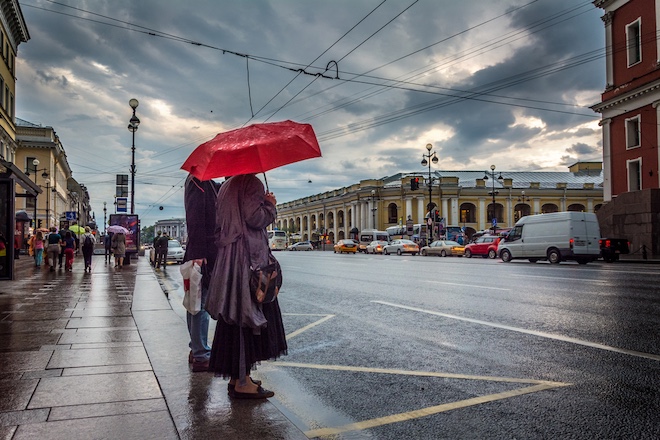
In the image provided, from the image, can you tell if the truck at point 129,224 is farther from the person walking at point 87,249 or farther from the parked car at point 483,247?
the parked car at point 483,247

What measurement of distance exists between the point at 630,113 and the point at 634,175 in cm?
393

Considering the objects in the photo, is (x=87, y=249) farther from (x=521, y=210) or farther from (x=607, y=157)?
Result: (x=521, y=210)

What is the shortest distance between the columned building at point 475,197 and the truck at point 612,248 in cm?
4964

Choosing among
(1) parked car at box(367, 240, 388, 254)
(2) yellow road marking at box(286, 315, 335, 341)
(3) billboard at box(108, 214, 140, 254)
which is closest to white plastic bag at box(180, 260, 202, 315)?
(2) yellow road marking at box(286, 315, 335, 341)

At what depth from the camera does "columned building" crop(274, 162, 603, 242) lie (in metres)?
77.1

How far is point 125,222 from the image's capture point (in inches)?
1091

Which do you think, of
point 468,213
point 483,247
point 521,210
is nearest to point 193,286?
point 483,247

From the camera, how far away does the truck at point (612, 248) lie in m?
24.5

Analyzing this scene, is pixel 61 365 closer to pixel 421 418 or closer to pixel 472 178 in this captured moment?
pixel 421 418

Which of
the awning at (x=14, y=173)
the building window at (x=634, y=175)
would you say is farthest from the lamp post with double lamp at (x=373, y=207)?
the awning at (x=14, y=173)

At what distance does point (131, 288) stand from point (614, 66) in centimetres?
3346

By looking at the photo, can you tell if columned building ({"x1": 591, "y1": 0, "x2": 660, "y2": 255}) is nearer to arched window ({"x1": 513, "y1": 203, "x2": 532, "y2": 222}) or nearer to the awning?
the awning

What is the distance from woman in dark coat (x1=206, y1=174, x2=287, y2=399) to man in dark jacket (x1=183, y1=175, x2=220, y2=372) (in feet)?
1.66

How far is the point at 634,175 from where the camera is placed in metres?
32.5
